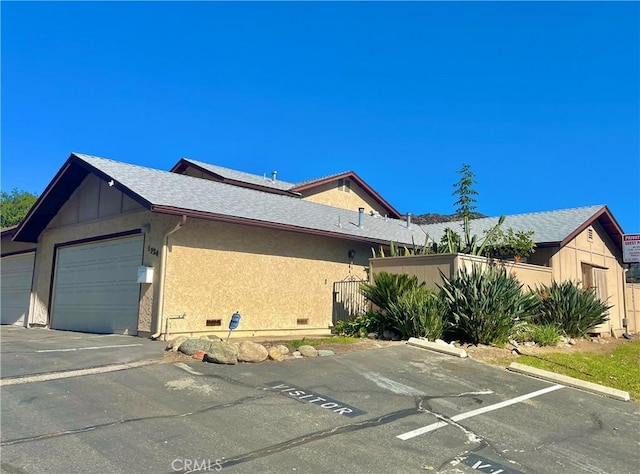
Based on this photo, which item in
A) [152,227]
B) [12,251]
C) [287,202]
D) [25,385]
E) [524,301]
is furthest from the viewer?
[12,251]

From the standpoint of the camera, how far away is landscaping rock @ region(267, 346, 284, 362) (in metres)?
8.94

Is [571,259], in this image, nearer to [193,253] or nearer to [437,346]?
[437,346]

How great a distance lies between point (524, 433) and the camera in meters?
5.89

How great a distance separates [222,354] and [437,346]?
4745mm

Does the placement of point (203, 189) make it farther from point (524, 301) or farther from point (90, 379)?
point (524, 301)

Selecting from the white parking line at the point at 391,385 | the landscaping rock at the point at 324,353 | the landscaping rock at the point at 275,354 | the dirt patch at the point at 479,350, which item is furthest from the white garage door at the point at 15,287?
the white parking line at the point at 391,385

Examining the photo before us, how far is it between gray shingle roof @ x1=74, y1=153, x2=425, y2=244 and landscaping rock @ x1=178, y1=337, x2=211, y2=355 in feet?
12.8

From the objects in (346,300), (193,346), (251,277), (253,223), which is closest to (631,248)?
(346,300)

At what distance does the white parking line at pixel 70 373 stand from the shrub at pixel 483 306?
6976 mm

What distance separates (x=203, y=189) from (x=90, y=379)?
29.4 ft

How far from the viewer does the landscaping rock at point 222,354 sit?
27.8ft

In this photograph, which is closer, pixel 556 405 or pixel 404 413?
pixel 404 413

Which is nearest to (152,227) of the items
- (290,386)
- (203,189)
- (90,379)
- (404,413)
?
(203,189)

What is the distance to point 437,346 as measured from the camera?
34.2 feet
